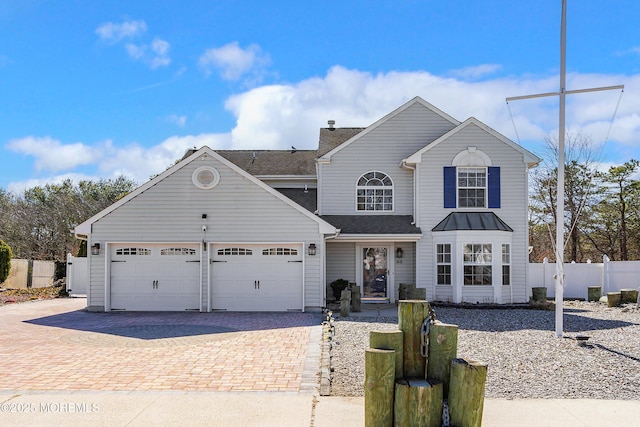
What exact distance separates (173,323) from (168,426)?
8713 millimetres

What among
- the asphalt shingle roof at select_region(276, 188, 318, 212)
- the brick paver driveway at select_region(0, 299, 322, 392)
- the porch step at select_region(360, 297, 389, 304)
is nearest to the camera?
the brick paver driveway at select_region(0, 299, 322, 392)

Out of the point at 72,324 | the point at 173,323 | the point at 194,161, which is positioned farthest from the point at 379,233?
the point at 72,324

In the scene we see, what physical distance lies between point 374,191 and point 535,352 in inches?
437

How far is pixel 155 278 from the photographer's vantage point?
17.1m

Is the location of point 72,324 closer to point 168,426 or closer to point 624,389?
point 168,426

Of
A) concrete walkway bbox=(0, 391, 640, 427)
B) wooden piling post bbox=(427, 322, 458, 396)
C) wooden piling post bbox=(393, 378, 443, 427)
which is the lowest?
concrete walkway bbox=(0, 391, 640, 427)

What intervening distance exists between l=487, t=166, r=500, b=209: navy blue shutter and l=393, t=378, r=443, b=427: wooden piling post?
15.2 m

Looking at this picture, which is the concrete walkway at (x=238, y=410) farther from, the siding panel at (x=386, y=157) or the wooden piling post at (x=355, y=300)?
the siding panel at (x=386, y=157)

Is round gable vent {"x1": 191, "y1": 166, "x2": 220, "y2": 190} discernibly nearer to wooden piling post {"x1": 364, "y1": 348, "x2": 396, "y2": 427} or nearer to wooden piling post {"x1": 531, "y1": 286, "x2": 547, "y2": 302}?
wooden piling post {"x1": 531, "y1": 286, "x2": 547, "y2": 302}

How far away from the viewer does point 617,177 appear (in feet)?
101

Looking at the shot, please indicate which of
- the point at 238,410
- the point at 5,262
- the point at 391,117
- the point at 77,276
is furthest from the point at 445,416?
the point at 5,262

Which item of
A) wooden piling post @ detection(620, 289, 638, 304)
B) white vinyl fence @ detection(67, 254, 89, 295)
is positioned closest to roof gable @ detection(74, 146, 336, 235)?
white vinyl fence @ detection(67, 254, 89, 295)

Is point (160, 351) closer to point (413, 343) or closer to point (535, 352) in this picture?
point (413, 343)

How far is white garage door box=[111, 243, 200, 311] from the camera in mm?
17047
